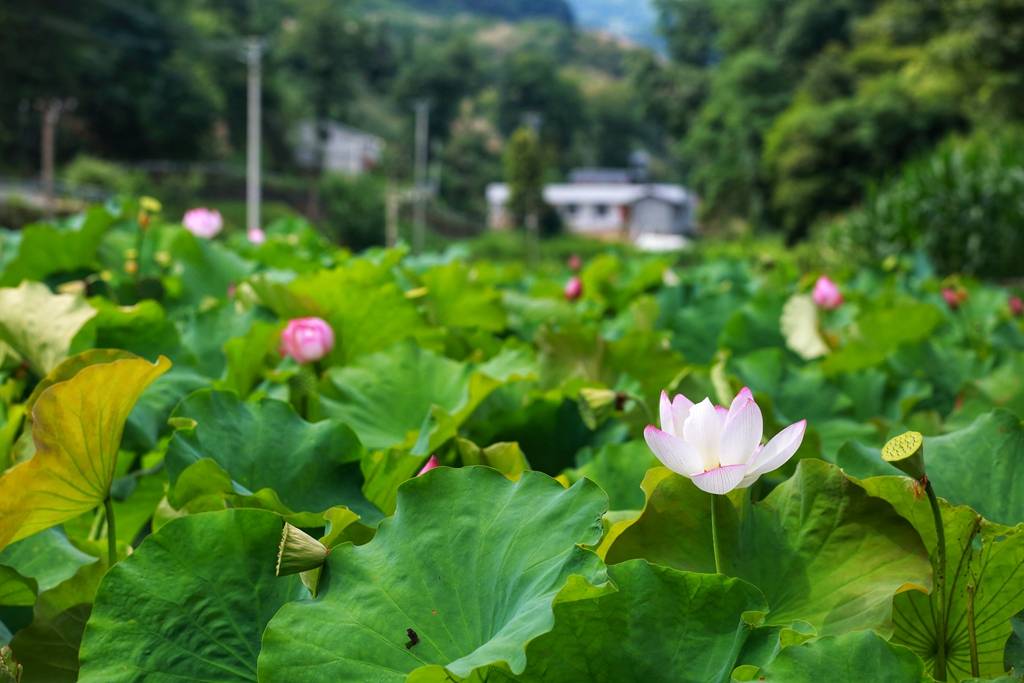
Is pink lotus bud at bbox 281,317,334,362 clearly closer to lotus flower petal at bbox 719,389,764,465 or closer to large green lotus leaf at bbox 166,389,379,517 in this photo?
large green lotus leaf at bbox 166,389,379,517

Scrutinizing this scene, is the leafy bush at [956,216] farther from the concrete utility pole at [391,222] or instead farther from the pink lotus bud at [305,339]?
the concrete utility pole at [391,222]

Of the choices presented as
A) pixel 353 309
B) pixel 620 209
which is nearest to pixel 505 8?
pixel 620 209

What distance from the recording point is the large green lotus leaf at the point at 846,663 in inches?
19.7

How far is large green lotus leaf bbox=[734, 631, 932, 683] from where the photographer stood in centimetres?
50

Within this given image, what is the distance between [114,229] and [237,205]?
35711 mm

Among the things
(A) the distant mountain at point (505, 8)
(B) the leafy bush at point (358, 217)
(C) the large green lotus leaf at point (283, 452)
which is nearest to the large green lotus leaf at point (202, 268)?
(C) the large green lotus leaf at point (283, 452)

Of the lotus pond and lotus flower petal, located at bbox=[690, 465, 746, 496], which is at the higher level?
lotus flower petal, located at bbox=[690, 465, 746, 496]

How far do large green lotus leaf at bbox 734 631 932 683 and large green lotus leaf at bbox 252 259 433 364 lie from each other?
36.7 inches

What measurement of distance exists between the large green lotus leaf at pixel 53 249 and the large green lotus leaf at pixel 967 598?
1496 millimetres

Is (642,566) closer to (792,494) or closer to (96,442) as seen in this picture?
(792,494)

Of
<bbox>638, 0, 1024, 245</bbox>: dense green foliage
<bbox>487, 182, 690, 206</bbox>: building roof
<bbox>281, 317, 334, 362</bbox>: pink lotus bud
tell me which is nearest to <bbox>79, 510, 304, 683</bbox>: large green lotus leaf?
<bbox>281, 317, 334, 362</bbox>: pink lotus bud

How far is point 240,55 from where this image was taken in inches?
1571

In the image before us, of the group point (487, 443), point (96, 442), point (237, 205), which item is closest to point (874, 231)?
point (487, 443)

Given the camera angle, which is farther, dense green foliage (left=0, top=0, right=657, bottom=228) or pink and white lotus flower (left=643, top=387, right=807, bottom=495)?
dense green foliage (left=0, top=0, right=657, bottom=228)
